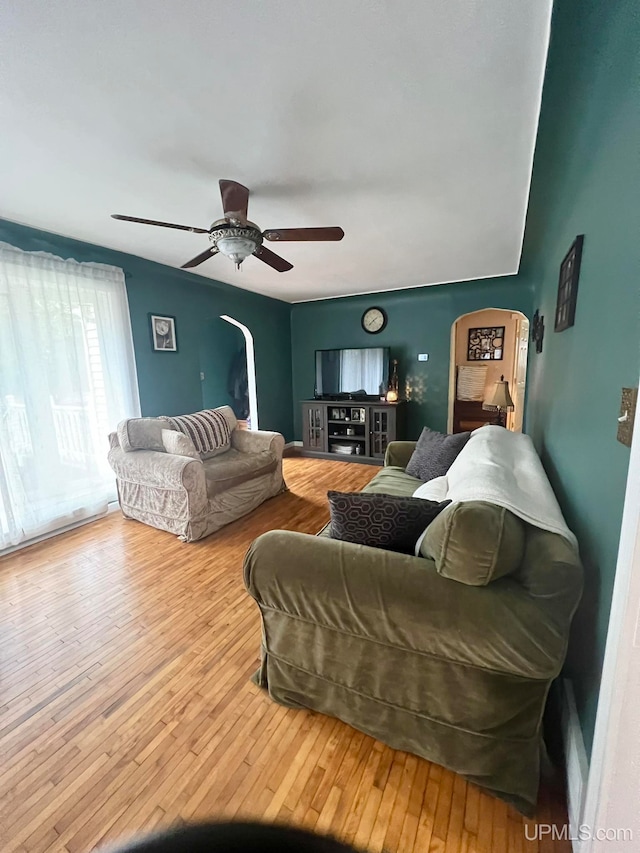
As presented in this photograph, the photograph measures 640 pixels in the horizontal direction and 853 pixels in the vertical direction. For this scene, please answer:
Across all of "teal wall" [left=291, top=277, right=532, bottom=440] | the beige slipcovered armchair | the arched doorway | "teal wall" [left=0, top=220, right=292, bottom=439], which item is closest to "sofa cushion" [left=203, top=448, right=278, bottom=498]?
the beige slipcovered armchair

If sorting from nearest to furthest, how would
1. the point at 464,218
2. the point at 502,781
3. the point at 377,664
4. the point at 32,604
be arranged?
the point at 502,781, the point at 377,664, the point at 32,604, the point at 464,218

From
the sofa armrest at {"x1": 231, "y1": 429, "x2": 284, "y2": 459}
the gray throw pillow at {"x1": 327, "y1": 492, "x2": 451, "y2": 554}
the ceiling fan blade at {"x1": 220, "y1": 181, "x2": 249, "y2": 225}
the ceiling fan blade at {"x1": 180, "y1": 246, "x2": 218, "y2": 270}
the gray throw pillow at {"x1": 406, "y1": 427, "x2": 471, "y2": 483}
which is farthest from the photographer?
the sofa armrest at {"x1": 231, "y1": 429, "x2": 284, "y2": 459}

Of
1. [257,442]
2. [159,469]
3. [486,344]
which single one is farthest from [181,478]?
[486,344]

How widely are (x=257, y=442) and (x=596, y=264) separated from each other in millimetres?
2913

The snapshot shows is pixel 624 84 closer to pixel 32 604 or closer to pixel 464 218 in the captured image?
pixel 464 218

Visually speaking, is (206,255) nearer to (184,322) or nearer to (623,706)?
(184,322)

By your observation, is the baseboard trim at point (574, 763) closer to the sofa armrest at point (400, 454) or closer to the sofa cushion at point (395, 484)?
the sofa cushion at point (395, 484)

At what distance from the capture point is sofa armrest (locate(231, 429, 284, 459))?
350 cm

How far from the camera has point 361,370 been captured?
5.04 meters

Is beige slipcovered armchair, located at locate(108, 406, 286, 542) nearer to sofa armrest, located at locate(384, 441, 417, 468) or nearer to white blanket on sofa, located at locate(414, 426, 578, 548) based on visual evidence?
sofa armrest, located at locate(384, 441, 417, 468)

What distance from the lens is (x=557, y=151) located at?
5.24ft

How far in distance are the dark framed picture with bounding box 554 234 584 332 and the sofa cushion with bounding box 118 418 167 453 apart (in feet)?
9.70

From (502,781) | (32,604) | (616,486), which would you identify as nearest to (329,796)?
(502,781)

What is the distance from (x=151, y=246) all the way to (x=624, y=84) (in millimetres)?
3251
